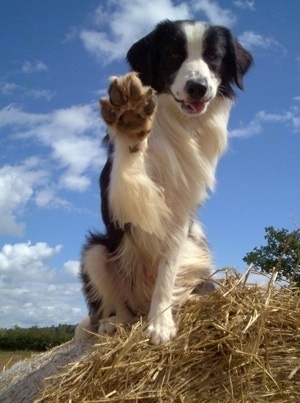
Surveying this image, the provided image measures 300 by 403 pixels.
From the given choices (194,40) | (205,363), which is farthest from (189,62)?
(205,363)

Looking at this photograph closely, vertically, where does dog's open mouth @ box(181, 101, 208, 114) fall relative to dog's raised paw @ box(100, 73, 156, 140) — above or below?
above

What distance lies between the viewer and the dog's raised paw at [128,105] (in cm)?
334

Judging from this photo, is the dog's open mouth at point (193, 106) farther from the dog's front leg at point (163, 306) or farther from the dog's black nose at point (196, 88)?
the dog's front leg at point (163, 306)

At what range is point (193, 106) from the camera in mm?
4312

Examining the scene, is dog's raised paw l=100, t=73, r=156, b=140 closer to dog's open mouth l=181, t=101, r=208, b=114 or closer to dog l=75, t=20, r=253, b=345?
Result: dog l=75, t=20, r=253, b=345

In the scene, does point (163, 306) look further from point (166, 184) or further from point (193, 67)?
point (193, 67)

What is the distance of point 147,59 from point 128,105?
3.96ft

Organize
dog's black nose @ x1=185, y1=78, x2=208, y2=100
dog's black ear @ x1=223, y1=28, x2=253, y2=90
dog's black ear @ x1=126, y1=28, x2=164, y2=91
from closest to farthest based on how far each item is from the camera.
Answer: dog's black nose @ x1=185, y1=78, x2=208, y2=100 → dog's black ear @ x1=126, y1=28, x2=164, y2=91 → dog's black ear @ x1=223, y1=28, x2=253, y2=90

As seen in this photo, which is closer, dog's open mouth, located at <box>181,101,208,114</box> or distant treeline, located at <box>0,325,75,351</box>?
dog's open mouth, located at <box>181,101,208,114</box>

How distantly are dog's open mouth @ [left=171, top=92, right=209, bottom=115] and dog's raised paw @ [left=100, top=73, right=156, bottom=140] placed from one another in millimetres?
784

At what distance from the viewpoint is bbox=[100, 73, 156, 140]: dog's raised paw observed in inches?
131

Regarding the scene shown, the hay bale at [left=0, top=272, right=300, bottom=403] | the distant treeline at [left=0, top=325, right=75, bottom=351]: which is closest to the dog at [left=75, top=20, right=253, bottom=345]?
the hay bale at [left=0, top=272, right=300, bottom=403]

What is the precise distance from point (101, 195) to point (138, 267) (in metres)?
0.62

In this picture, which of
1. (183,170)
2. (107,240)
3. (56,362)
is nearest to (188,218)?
(183,170)
